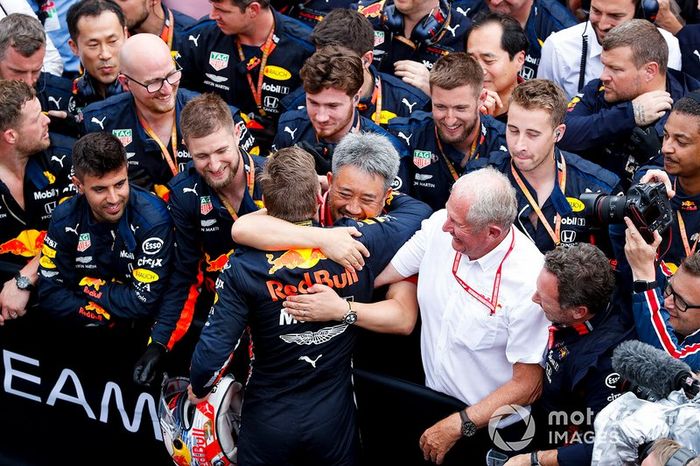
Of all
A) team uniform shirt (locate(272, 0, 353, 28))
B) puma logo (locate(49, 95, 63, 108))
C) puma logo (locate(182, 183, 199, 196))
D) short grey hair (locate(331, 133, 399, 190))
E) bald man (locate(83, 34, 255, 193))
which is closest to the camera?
short grey hair (locate(331, 133, 399, 190))

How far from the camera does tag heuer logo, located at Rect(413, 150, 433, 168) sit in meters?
5.72

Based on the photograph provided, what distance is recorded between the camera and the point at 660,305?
14.3ft

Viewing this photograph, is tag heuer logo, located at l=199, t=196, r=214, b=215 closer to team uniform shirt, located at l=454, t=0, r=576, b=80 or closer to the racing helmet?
the racing helmet

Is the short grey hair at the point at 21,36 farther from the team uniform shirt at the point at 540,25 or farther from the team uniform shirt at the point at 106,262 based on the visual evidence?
the team uniform shirt at the point at 540,25

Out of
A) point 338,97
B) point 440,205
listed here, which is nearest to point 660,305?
point 440,205

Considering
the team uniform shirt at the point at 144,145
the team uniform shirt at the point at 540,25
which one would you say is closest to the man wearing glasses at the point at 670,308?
the team uniform shirt at the point at 144,145

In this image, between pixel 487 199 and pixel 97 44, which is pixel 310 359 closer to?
pixel 487 199

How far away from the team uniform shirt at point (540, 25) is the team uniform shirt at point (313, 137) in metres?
1.62

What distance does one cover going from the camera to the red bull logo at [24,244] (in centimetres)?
605

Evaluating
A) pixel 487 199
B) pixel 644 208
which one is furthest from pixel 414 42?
pixel 644 208

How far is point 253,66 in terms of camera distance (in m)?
6.68

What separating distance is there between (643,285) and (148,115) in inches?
125

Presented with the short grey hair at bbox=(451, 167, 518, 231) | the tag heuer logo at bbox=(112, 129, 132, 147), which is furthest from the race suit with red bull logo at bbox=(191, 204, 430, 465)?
the tag heuer logo at bbox=(112, 129, 132, 147)

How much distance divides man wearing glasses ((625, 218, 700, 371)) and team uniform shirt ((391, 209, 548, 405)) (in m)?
0.44
